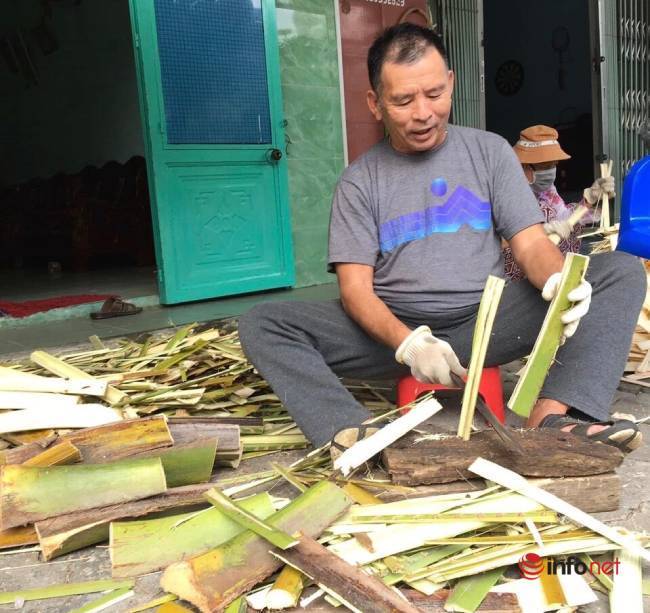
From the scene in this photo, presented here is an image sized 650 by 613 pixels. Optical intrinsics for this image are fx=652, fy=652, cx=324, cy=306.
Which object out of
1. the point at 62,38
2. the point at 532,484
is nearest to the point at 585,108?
the point at 62,38

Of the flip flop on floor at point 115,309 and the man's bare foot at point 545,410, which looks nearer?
the man's bare foot at point 545,410

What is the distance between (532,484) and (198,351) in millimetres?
1781

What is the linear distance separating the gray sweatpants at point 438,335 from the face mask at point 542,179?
1757 mm

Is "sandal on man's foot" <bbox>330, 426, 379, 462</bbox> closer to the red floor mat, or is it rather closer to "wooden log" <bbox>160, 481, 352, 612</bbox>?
"wooden log" <bbox>160, 481, 352, 612</bbox>

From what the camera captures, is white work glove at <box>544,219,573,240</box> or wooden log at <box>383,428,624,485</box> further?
white work glove at <box>544,219,573,240</box>

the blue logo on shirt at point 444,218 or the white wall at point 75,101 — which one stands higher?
the white wall at point 75,101

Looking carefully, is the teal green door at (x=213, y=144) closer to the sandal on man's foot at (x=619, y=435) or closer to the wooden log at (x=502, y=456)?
the wooden log at (x=502, y=456)

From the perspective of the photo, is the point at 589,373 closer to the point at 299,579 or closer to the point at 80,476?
the point at 299,579

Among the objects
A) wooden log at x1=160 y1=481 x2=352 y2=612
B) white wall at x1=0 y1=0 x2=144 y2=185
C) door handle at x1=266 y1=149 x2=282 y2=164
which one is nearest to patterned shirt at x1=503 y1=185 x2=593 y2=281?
wooden log at x1=160 y1=481 x2=352 y2=612

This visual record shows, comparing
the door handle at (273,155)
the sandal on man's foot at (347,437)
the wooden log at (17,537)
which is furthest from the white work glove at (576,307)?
the door handle at (273,155)

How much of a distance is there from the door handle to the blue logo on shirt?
129 inches

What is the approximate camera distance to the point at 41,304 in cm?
522

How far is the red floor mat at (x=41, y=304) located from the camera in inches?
191

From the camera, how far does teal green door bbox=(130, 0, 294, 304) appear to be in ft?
15.6
